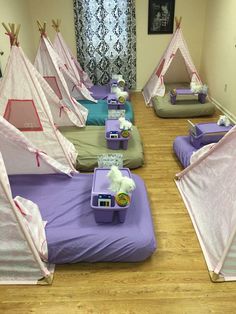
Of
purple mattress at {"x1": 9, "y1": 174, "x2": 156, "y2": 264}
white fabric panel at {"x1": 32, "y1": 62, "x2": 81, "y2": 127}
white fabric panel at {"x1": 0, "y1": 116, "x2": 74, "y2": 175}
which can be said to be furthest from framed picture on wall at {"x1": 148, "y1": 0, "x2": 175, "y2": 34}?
purple mattress at {"x1": 9, "y1": 174, "x2": 156, "y2": 264}

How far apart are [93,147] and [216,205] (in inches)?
60.4

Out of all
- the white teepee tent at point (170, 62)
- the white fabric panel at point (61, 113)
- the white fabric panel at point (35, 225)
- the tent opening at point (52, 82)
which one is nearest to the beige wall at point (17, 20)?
the tent opening at point (52, 82)

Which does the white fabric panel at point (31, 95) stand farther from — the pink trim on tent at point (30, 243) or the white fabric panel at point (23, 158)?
the pink trim on tent at point (30, 243)

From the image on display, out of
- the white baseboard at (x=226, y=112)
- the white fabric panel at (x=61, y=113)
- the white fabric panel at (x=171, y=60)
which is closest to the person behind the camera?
the white fabric panel at (x=61, y=113)

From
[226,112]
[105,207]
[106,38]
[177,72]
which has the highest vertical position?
[106,38]

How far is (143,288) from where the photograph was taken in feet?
5.60

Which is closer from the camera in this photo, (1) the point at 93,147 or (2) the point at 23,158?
(2) the point at 23,158

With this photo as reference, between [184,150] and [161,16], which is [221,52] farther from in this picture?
[184,150]

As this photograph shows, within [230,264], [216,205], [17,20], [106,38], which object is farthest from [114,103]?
[230,264]

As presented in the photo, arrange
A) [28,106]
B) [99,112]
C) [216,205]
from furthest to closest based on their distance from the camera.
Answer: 1. [99,112]
2. [28,106]
3. [216,205]

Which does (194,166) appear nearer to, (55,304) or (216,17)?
(55,304)

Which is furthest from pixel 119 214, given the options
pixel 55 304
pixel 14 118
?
pixel 14 118

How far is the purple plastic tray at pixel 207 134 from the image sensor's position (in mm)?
2904

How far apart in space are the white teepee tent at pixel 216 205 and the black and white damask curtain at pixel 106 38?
3847 millimetres
